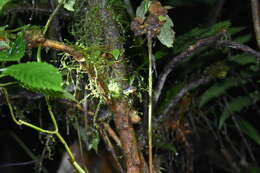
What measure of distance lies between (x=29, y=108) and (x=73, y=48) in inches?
27.0

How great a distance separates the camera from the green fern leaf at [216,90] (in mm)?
1621

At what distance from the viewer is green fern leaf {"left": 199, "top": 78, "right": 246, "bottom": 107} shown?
1621 millimetres

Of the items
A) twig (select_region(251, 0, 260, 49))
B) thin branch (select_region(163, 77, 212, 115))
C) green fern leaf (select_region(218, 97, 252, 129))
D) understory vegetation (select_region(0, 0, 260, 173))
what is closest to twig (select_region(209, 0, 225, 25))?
understory vegetation (select_region(0, 0, 260, 173))

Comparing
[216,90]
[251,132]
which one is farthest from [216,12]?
[251,132]

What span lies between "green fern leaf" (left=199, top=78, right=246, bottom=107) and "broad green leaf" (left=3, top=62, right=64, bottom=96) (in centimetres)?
116

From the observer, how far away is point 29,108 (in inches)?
52.9

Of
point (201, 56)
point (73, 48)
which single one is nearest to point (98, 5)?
point (73, 48)

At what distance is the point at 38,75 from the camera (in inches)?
22.6

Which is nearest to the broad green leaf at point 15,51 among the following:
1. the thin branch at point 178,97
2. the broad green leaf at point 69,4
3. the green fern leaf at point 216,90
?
the broad green leaf at point 69,4

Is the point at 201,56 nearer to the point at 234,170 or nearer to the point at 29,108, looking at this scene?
the point at 234,170

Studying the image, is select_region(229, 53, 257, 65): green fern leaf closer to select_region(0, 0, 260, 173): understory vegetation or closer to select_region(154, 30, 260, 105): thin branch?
select_region(0, 0, 260, 173): understory vegetation

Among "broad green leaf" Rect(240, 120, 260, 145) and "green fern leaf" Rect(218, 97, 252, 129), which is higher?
"green fern leaf" Rect(218, 97, 252, 129)

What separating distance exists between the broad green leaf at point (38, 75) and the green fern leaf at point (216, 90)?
1.16 m

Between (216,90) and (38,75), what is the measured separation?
1239 mm
